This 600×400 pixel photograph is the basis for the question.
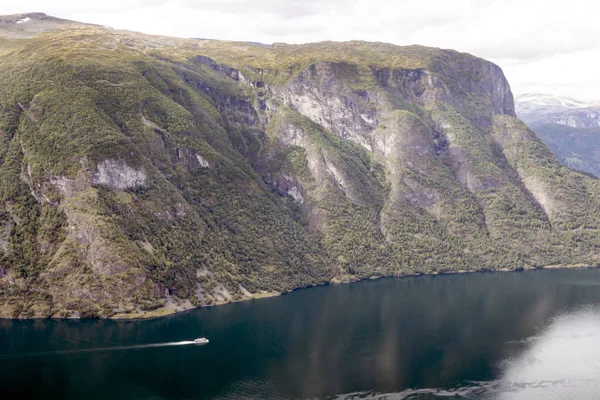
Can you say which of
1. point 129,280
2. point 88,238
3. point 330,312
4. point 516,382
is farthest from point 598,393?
point 88,238

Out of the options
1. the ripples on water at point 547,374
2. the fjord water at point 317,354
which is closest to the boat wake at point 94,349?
the fjord water at point 317,354

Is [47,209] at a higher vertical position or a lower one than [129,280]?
higher

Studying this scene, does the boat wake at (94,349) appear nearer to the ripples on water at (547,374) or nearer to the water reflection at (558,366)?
the ripples on water at (547,374)

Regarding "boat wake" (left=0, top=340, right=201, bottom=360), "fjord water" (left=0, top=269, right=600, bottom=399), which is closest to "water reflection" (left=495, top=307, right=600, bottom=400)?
"fjord water" (left=0, top=269, right=600, bottom=399)

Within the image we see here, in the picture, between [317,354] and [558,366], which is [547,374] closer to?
[558,366]

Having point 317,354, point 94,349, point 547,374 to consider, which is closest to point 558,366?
point 547,374

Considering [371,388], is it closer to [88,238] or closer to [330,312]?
[330,312]
